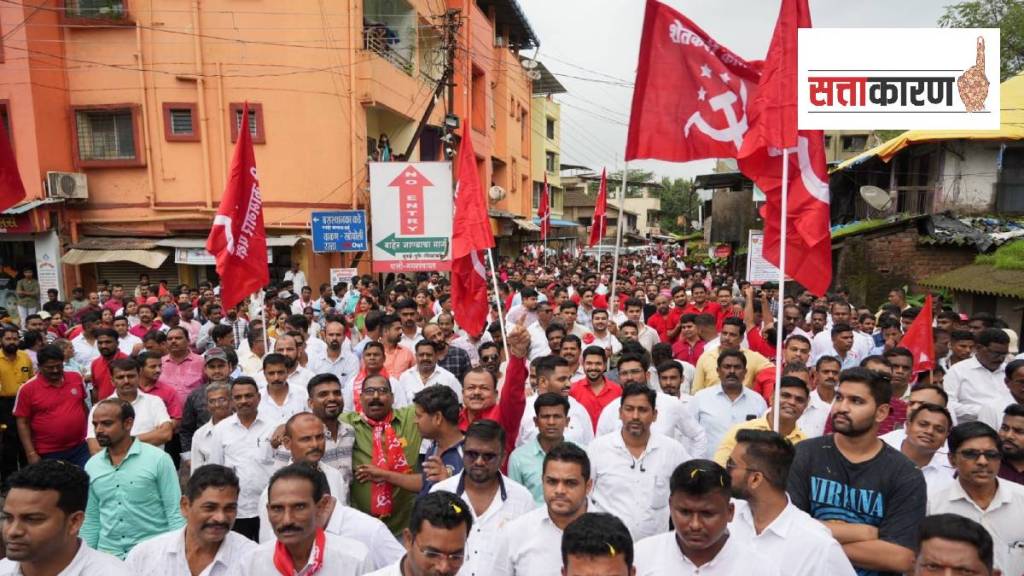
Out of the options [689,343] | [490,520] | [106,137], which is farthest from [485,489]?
[106,137]

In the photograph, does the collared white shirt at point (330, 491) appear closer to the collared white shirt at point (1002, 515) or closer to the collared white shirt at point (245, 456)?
the collared white shirt at point (245, 456)

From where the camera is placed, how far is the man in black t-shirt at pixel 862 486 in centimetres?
290

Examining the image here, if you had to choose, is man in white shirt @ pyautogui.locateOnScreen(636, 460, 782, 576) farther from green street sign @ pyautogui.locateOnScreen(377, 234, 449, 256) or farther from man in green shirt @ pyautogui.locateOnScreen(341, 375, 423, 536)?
green street sign @ pyautogui.locateOnScreen(377, 234, 449, 256)

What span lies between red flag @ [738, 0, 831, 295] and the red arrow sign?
22.7 feet

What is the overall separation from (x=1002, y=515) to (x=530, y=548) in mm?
2334

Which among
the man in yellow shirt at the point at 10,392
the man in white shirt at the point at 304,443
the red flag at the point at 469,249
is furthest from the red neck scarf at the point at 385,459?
the man in yellow shirt at the point at 10,392

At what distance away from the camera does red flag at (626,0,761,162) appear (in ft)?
17.5

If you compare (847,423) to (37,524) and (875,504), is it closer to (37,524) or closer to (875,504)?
(875,504)

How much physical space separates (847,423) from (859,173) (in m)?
17.8

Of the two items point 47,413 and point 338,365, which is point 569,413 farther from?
point 47,413

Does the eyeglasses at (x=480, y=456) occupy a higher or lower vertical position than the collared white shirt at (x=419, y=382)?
higher

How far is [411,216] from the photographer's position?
11.2 metres

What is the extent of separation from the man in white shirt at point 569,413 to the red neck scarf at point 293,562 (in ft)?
6.13

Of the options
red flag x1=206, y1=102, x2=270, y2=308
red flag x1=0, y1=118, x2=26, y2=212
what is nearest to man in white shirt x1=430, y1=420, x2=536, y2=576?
red flag x1=206, y1=102, x2=270, y2=308
